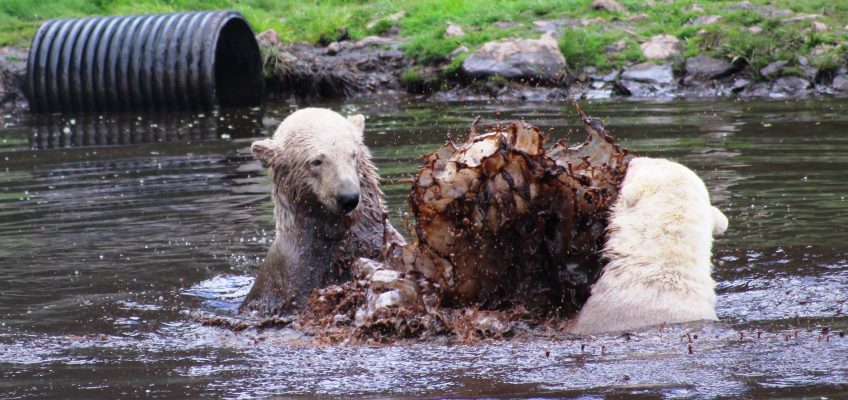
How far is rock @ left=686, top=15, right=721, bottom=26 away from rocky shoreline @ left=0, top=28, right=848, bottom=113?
1.93 feet

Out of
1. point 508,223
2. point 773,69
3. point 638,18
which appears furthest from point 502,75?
point 508,223

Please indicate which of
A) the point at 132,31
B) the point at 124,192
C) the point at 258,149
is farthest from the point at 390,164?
the point at 132,31

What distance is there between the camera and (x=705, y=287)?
4461 millimetres

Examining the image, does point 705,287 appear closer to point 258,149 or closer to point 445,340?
point 445,340

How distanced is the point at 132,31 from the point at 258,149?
11.1m

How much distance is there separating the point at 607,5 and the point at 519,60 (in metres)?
2.45

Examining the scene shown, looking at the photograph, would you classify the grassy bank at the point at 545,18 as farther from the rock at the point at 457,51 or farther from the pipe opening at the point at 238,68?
the pipe opening at the point at 238,68

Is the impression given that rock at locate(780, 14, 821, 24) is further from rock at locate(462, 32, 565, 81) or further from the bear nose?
the bear nose

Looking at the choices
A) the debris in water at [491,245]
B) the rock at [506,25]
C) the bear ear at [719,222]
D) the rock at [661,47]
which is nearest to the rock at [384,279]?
the debris in water at [491,245]

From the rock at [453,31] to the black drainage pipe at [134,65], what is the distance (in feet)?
9.50

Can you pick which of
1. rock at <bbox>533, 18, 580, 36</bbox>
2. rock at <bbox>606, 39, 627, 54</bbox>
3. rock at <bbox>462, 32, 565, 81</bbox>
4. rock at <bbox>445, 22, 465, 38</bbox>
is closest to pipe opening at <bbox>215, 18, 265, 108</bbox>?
rock at <bbox>445, 22, 465, 38</bbox>

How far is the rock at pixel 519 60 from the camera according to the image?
15.4 metres

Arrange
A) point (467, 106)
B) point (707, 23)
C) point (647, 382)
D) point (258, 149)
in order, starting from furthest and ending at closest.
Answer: point (707, 23) < point (467, 106) < point (258, 149) < point (647, 382)

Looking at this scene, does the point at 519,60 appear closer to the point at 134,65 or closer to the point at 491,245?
the point at 134,65
